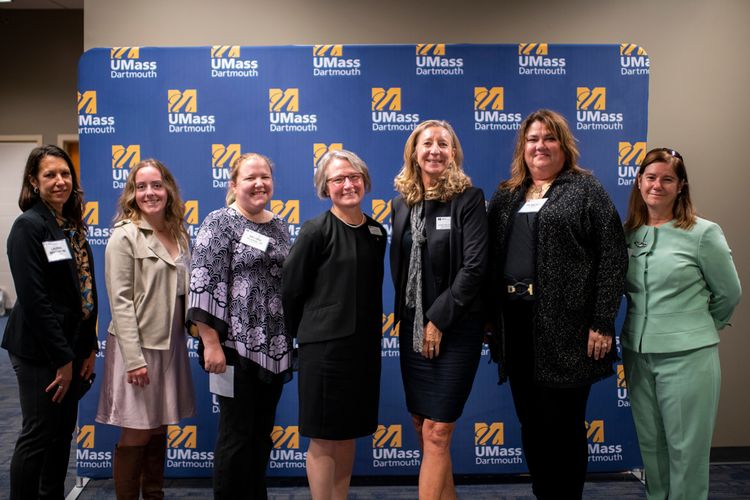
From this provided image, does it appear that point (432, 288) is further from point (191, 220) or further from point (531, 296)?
point (191, 220)

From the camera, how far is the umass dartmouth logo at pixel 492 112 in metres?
3.01


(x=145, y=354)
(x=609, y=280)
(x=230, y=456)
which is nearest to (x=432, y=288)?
(x=609, y=280)

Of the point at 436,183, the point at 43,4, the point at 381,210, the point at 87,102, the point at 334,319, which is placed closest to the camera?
the point at 334,319

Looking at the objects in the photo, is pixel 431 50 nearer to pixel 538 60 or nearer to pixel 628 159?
Answer: pixel 538 60

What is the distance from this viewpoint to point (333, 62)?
2988 millimetres

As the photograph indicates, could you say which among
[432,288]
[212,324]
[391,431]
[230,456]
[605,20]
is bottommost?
[391,431]

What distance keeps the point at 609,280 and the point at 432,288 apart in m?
0.64

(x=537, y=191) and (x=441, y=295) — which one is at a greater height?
(x=537, y=191)

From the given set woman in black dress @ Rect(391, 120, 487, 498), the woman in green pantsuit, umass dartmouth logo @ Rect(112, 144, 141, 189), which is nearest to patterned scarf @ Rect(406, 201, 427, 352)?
woman in black dress @ Rect(391, 120, 487, 498)

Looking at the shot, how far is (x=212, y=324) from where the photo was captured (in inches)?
78.0

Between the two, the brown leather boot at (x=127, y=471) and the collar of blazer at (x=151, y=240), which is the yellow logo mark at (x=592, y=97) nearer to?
the collar of blazer at (x=151, y=240)

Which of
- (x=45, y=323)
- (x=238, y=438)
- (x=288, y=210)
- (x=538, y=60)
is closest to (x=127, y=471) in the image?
(x=238, y=438)

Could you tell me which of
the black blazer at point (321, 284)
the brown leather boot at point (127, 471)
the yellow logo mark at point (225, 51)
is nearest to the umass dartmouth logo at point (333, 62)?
the yellow logo mark at point (225, 51)

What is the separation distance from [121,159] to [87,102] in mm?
353
